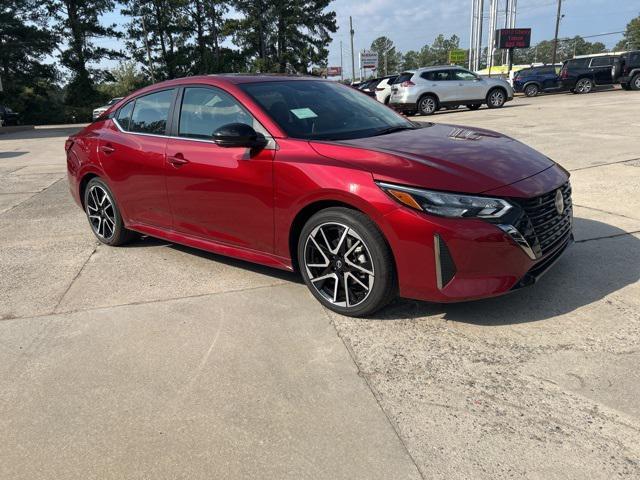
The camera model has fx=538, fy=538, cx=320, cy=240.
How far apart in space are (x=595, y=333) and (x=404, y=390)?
129 centimetres

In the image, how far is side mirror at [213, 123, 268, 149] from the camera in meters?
3.70

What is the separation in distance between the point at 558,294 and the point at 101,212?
4.31m

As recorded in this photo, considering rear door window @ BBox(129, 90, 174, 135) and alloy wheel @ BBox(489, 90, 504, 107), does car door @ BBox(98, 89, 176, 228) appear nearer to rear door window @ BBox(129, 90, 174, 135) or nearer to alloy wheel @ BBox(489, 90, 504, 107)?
rear door window @ BBox(129, 90, 174, 135)

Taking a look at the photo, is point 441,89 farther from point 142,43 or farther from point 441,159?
point 142,43

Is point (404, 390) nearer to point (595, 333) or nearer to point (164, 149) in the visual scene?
point (595, 333)

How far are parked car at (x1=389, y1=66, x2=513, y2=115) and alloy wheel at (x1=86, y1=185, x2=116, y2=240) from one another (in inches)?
660

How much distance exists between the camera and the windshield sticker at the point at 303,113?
4.02 meters

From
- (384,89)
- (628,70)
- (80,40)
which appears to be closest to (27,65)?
Result: (80,40)

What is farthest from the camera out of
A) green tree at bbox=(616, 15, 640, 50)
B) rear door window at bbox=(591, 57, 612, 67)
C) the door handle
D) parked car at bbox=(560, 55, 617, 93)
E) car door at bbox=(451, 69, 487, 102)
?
green tree at bbox=(616, 15, 640, 50)

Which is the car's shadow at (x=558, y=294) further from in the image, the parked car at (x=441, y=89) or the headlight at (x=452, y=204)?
the parked car at (x=441, y=89)

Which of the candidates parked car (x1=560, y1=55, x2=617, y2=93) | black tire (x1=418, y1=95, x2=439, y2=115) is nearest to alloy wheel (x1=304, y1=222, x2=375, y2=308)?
black tire (x1=418, y1=95, x2=439, y2=115)

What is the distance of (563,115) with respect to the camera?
16.1m

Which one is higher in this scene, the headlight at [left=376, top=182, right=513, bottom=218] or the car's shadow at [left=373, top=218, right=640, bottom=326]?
the headlight at [left=376, top=182, right=513, bottom=218]

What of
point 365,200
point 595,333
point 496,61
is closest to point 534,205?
point 595,333
